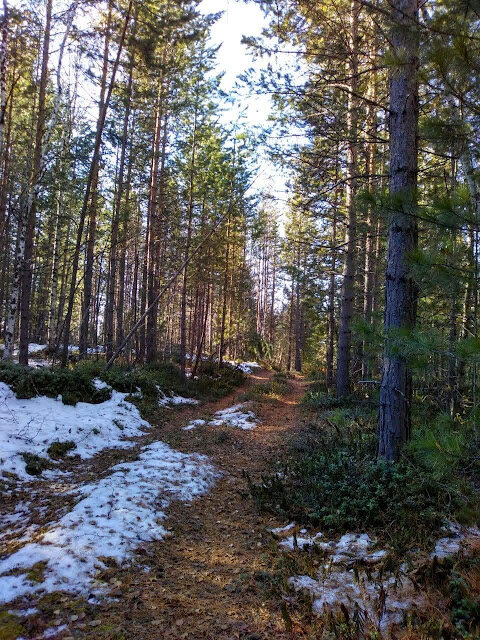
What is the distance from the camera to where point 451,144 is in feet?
11.7

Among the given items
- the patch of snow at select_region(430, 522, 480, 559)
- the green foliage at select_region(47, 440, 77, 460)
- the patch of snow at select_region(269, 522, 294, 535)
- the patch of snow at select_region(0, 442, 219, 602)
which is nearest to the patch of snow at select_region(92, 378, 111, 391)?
the green foliage at select_region(47, 440, 77, 460)

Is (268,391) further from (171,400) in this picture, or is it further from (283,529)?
(283,529)

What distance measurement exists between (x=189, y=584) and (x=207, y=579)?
185mm

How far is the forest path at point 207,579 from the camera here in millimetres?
2932

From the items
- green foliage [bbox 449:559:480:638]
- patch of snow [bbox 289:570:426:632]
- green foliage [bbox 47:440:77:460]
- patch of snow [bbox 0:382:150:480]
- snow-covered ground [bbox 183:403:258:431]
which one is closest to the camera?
green foliage [bbox 449:559:480:638]

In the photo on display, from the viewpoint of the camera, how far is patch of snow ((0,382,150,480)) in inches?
253

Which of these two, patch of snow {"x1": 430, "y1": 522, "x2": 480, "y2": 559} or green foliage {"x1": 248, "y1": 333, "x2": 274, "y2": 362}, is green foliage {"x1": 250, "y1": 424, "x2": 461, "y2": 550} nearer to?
patch of snow {"x1": 430, "y1": 522, "x2": 480, "y2": 559}

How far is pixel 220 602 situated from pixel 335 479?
8.34ft

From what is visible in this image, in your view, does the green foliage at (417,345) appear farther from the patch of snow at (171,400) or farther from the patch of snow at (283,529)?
the patch of snow at (171,400)

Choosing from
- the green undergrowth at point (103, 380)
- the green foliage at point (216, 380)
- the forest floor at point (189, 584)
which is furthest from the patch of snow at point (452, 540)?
the green foliage at point (216, 380)

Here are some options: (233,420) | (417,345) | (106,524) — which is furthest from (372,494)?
(233,420)

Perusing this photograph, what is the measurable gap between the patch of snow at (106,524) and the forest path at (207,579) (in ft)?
0.76

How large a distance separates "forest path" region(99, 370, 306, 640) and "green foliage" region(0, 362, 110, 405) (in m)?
4.42

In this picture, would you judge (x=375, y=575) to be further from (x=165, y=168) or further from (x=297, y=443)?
(x=165, y=168)
